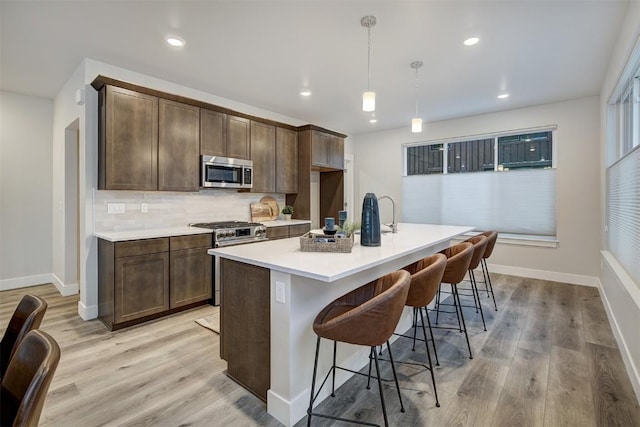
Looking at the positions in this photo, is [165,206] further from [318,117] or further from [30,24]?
[318,117]

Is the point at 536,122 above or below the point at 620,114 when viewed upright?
above

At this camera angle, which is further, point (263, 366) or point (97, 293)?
point (97, 293)

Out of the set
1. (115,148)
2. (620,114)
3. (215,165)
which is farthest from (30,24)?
(620,114)

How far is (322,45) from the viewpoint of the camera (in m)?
2.97

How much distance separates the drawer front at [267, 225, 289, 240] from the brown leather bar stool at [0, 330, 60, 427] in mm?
3492

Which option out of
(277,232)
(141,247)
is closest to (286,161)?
(277,232)

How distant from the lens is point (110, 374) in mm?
2277

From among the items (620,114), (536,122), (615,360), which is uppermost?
(536,122)

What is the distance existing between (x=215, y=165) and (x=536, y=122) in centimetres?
482

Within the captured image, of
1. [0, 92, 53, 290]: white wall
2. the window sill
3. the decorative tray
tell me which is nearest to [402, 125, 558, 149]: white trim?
the window sill

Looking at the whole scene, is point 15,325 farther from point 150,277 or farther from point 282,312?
point 150,277

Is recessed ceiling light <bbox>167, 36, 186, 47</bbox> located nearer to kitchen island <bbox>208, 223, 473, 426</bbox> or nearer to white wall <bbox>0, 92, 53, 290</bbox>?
kitchen island <bbox>208, 223, 473, 426</bbox>

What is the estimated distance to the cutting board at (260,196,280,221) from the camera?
17.0ft

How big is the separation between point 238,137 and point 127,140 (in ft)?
4.69
